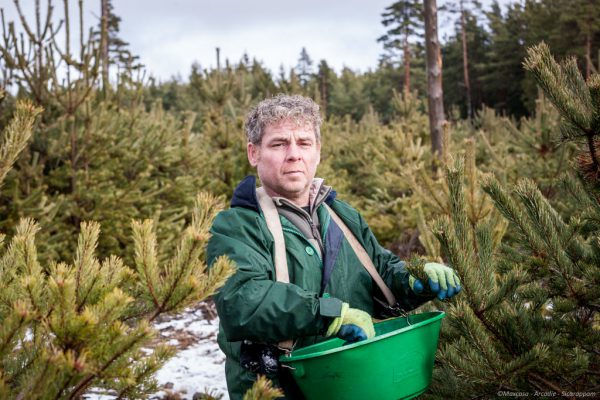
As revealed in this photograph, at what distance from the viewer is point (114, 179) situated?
255 inches

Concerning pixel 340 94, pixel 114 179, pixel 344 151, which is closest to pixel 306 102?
pixel 114 179

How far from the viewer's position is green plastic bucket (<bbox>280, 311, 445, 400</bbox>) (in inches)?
58.2

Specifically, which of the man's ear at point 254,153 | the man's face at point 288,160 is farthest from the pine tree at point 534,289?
the man's ear at point 254,153

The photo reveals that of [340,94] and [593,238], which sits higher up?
[340,94]

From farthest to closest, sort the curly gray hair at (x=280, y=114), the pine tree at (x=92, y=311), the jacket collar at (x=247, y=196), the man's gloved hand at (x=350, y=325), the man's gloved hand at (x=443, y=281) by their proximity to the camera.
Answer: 1. the curly gray hair at (x=280, y=114)
2. the jacket collar at (x=247, y=196)
3. the man's gloved hand at (x=443, y=281)
4. the man's gloved hand at (x=350, y=325)
5. the pine tree at (x=92, y=311)

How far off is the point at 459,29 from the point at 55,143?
119 feet

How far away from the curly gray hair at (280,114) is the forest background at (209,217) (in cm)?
66

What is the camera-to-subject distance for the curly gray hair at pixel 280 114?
81.9 inches

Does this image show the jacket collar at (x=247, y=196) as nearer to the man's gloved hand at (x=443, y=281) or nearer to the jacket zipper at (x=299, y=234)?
the jacket zipper at (x=299, y=234)

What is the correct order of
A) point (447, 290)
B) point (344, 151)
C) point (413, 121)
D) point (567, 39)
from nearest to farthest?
point (447, 290) < point (413, 121) < point (344, 151) < point (567, 39)

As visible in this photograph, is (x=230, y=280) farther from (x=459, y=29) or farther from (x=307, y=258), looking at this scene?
(x=459, y=29)

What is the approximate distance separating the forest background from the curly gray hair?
2.17 ft

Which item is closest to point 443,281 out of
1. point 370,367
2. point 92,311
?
point 370,367

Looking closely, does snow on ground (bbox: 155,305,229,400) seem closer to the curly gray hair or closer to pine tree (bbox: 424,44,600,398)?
the curly gray hair
